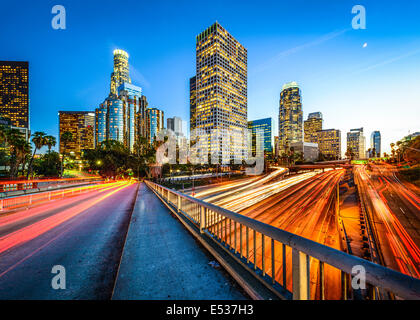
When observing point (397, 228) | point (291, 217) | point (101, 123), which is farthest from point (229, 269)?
point (101, 123)

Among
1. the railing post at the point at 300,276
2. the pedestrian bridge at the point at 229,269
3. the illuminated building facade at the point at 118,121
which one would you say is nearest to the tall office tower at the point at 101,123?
the illuminated building facade at the point at 118,121

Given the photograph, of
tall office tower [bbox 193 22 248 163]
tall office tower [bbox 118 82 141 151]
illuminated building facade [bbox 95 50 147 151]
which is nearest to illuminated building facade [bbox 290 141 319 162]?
tall office tower [bbox 193 22 248 163]

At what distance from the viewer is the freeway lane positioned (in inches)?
115

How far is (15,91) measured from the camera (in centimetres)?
17212

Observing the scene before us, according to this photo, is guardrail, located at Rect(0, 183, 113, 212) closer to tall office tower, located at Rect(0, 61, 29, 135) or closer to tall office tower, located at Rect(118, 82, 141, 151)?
tall office tower, located at Rect(118, 82, 141, 151)

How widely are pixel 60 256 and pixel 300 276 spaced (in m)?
5.40

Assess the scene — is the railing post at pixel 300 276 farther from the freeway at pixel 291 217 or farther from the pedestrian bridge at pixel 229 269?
the freeway at pixel 291 217

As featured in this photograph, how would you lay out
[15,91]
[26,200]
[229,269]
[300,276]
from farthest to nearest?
[15,91] < [26,200] < [229,269] < [300,276]

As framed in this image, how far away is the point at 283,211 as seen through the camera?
21953 mm

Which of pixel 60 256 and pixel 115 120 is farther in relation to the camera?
pixel 115 120

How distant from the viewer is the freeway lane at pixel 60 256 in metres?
2.92

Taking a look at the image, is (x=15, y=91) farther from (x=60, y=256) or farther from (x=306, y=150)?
(x=306, y=150)

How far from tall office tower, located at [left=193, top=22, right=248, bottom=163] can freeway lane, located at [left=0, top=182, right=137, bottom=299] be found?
13132cm

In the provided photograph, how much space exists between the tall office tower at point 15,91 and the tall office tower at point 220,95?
601 feet
